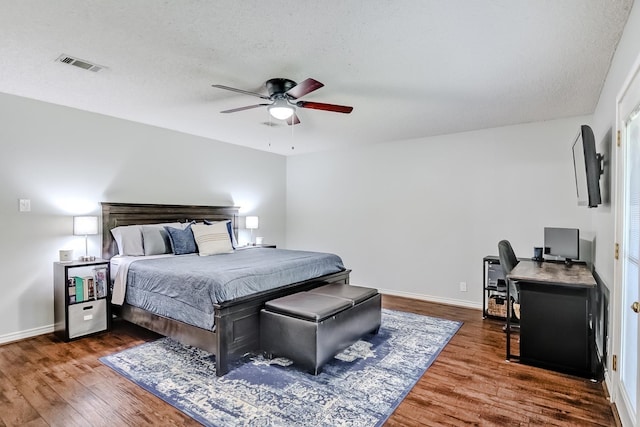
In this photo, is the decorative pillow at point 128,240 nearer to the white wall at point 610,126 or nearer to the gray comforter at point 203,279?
the gray comforter at point 203,279

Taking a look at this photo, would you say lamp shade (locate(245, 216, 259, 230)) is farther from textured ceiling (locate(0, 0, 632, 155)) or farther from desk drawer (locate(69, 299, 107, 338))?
desk drawer (locate(69, 299, 107, 338))

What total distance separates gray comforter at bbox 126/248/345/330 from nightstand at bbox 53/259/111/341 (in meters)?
0.37

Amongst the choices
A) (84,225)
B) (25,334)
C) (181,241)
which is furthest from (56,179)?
(25,334)

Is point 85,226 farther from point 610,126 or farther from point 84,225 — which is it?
point 610,126

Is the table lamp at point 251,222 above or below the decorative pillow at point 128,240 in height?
above

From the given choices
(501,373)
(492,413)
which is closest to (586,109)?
(501,373)

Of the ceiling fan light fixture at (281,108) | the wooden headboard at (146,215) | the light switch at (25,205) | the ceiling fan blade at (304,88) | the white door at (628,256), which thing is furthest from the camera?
the wooden headboard at (146,215)

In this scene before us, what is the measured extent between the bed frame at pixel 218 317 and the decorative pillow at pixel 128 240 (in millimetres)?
187

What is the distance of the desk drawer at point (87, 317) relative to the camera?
346 centimetres

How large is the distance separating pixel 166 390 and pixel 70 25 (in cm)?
256

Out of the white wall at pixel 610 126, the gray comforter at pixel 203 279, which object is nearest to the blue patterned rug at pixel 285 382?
the gray comforter at pixel 203 279

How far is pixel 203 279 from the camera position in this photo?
2830mm

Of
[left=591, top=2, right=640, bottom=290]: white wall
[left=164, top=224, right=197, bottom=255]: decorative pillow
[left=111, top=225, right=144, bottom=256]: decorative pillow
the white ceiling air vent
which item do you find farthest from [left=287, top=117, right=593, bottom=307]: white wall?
the white ceiling air vent

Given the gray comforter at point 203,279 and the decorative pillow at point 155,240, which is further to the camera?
the decorative pillow at point 155,240
